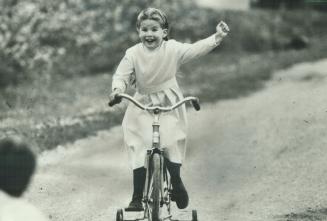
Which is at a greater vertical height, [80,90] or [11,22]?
[11,22]

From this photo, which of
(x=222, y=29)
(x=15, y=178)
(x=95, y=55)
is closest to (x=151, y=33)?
(x=222, y=29)

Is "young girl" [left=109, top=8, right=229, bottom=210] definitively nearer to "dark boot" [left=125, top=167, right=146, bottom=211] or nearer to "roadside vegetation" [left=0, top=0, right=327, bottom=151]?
"dark boot" [left=125, top=167, right=146, bottom=211]

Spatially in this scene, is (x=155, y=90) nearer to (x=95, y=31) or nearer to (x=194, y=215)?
(x=194, y=215)

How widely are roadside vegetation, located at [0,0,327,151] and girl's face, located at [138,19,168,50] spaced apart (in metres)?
4.32

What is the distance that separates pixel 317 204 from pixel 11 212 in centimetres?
400

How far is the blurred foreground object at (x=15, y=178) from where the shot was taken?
12.2 ft

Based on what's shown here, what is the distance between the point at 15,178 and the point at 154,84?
2376 millimetres

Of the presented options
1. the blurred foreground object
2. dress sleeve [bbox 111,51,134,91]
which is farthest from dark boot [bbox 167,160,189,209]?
the blurred foreground object

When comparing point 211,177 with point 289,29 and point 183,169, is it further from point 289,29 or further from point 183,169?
point 289,29

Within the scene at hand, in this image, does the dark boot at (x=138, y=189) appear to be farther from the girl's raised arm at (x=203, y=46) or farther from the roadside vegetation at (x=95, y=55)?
the roadside vegetation at (x=95, y=55)

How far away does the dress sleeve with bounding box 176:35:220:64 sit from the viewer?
5910 mm

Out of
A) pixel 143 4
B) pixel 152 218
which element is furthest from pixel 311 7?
pixel 152 218

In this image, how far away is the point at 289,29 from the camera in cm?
2028

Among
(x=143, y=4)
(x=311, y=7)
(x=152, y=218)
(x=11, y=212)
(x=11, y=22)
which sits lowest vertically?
(x=11, y=212)
